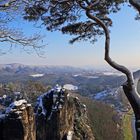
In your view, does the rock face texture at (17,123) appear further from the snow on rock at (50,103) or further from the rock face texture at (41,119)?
the snow on rock at (50,103)

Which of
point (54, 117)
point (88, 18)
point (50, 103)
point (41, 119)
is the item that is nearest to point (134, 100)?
point (88, 18)

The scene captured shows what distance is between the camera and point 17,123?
14.8 metres

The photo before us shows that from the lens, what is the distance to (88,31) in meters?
11.0

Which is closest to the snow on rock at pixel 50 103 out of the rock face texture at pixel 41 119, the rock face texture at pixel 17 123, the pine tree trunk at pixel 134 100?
the rock face texture at pixel 41 119

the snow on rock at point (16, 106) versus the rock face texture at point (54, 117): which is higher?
the snow on rock at point (16, 106)

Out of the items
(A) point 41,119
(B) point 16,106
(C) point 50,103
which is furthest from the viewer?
(C) point 50,103

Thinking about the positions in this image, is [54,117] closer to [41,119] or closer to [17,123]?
[41,119]

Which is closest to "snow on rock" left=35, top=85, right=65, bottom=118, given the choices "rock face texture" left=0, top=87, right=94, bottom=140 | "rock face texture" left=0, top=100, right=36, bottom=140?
"rock face texture" left=0, top=87, right=94, bottom=140

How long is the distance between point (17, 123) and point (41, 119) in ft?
19.8

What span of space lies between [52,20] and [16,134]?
221 inches

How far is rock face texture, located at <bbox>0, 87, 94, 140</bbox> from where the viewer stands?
1467cm

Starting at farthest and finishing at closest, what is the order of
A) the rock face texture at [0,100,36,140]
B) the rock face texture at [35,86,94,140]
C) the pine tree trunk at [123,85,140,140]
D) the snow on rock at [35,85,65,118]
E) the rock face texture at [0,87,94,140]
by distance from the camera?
the snow on rock at [35,85,65,118] < the rock face texture at [35,86,94,140] < the rock face texture at [0,87,94,140] < the rock face texture at [0,100,36,140] < the pine tree trunk at [123,85,140,140]

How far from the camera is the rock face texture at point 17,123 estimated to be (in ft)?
47.8

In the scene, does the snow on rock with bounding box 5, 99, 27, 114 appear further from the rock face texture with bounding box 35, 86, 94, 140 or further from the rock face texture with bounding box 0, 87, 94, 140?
the rock face texture with bounding box 35, 86, 94, 140
